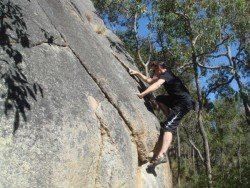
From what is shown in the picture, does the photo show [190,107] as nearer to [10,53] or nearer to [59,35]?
[59,35]

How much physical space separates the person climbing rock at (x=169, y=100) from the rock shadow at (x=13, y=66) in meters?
3.28

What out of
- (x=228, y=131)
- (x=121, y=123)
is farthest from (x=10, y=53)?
(x=228, y=131)

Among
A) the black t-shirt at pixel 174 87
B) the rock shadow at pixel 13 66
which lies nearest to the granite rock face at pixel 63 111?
the rock shadow at pixel 13 66

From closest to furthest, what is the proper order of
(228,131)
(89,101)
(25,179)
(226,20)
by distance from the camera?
(25,179) → (89,101) → (226,20) → (228,131)

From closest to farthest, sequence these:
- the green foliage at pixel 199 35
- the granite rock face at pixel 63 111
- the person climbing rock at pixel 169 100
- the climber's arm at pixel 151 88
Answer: the granite rock face at pixel 63 111 → the person climbing rock at pixel 169 100 → the climber's arm at pixel 151 88 → the green foliage at pixel 199 35

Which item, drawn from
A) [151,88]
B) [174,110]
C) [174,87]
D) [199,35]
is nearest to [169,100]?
[174,87]

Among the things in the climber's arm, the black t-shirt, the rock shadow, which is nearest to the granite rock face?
the rock shadow

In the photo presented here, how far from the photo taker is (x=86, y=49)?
8.54m

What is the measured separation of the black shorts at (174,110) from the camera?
Answer: 920cm

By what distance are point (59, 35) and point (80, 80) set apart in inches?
40.0

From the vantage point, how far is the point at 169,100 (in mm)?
9906

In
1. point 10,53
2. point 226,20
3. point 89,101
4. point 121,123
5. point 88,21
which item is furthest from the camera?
point 226,20

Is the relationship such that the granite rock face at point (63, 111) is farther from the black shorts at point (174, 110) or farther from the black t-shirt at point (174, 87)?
the black t-shirt at point (174, 87)

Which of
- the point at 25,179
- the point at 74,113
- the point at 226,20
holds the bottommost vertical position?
the point at 25,179
